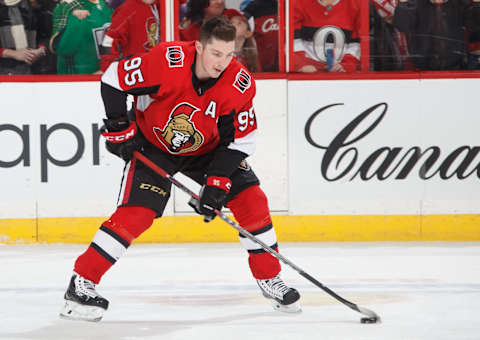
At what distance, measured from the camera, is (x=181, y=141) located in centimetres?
269

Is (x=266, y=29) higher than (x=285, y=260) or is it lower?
higher

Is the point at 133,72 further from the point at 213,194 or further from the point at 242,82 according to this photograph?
the point at 213,194

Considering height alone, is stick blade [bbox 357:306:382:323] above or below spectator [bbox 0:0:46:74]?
below

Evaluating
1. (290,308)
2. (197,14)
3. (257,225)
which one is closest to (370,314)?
(290,308)

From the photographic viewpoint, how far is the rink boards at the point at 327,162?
445cm

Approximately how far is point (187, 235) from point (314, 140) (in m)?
0.91

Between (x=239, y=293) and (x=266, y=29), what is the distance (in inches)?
80.3

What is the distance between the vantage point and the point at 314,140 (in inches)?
178

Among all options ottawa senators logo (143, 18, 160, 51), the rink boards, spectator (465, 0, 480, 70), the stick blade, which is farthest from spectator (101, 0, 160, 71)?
the stick blade

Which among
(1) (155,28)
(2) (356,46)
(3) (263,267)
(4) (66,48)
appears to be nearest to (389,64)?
(2) (356,46)

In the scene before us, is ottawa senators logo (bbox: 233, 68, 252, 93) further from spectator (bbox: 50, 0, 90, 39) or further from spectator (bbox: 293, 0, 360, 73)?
spectator (bbox: 50, 0, 90, 39)

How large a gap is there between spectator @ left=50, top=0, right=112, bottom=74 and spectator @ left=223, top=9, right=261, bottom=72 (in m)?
0.76

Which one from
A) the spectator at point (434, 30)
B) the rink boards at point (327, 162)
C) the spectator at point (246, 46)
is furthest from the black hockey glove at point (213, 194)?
the spectator at point (434, 30)

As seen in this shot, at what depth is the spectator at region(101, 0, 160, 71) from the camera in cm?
455
